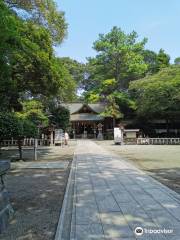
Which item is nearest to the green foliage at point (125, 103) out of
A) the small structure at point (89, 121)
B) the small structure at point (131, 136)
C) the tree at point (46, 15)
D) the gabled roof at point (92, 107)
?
the small structure at point (89, 121)

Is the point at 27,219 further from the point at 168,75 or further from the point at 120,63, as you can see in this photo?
the point at 120,63

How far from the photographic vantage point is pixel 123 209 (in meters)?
5.77

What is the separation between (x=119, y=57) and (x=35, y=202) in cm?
4130

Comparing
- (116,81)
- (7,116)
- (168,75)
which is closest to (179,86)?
(168,75)

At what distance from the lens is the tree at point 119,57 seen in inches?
1778

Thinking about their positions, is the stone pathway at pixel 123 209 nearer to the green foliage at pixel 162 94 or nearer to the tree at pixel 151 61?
the green foliage at pixel 162 94

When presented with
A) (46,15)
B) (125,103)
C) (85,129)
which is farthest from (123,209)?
(85,129)

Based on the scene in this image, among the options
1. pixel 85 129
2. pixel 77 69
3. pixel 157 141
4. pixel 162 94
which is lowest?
pixel 157 141

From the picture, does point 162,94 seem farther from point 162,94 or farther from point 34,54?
point 34,54

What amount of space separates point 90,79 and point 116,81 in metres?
8.47

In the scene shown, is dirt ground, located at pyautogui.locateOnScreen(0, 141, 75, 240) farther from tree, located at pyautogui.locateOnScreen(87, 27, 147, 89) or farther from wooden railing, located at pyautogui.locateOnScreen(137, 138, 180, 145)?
tree, located at pyautogui.locateOnScreen(87, 27, 147, 89)

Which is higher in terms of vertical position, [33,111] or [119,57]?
[119,57]

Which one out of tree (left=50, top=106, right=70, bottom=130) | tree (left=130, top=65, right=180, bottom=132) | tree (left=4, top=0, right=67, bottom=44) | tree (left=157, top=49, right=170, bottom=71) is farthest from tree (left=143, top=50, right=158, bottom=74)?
tree (left=4, top=0, right=67, bottom=44)

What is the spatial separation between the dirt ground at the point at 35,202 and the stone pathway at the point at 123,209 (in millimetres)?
401
